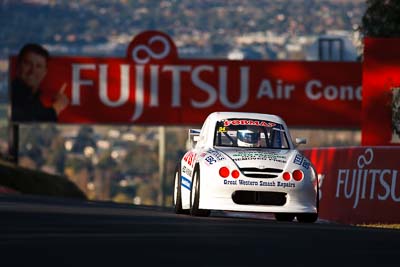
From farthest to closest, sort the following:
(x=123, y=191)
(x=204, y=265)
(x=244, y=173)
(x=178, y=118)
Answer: (x=123, y=191)
(x=178, y=118)
(x=244, y=173)
(x=204, y=265)

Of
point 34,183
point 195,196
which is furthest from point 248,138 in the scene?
point 34,183

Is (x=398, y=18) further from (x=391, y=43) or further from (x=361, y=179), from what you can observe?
(x=361, y=179)

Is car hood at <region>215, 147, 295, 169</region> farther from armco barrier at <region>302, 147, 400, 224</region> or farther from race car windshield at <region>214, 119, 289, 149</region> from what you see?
armco barrier at <region>302, 147, 400, 224</region>

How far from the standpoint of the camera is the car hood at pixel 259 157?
69.3ft

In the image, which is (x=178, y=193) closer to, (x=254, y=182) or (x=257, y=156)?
(x=257, y=156)

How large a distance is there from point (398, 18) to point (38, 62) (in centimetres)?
1528

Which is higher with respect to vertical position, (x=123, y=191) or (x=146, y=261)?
(x=146, y=261)

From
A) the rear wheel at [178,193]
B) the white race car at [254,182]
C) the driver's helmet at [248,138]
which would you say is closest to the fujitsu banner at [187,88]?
the rear wheel at [178,193]

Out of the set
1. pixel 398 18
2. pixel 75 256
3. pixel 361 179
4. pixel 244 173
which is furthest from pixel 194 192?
pixel 398 18

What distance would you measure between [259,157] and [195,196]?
96 centimetres

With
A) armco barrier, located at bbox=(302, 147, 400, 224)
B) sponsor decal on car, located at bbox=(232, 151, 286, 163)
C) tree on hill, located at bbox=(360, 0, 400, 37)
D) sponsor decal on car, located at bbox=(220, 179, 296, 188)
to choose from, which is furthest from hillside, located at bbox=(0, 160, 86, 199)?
sponsor decal on car, located at bbox=(220, 179, 296, 188)

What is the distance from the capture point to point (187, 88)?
56000mm

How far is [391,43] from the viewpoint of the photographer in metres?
37.0

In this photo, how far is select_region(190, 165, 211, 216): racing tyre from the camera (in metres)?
21.4
